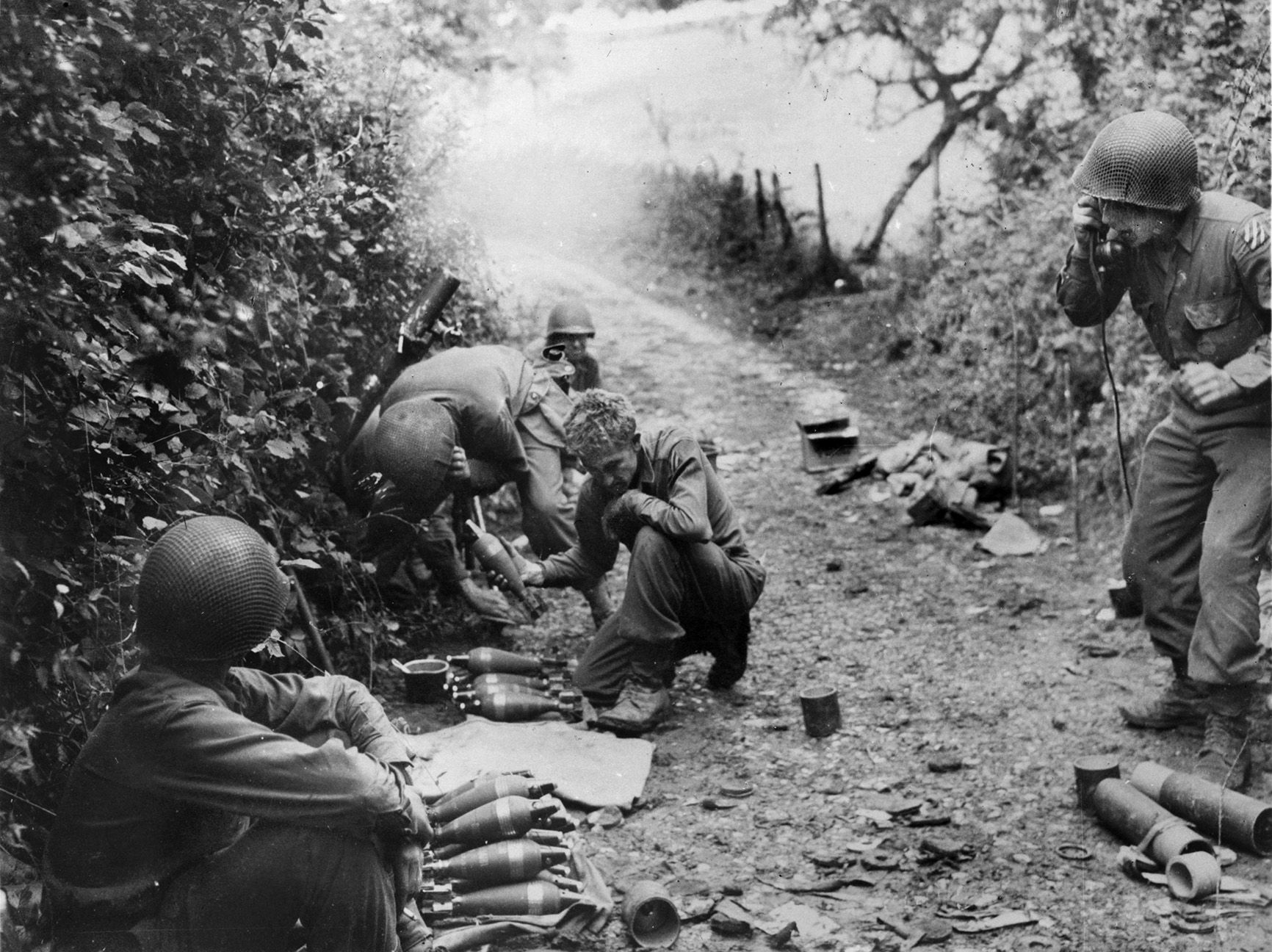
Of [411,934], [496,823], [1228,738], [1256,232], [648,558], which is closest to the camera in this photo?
[411,934]

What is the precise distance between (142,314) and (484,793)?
6.72ft

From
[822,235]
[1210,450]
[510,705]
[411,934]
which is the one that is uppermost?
[1210,450]

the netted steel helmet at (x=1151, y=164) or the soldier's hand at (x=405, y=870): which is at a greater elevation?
the netted steel helmet at (x=1151, y=164)

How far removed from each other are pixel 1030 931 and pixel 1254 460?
6.43 ft

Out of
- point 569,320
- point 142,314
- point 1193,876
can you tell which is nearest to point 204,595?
point 142,314

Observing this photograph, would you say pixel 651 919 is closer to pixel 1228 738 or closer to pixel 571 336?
pixel 1228 738

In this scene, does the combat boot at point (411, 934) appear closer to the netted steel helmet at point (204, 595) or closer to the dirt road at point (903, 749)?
the dirt road at point (903, 749)

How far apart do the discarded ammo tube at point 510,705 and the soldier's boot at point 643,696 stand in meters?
0.27

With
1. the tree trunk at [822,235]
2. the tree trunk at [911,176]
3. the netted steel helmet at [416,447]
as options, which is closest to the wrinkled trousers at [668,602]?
the netted steel helmet at [416,447]

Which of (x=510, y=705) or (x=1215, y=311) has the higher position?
(x=1215, y=311)

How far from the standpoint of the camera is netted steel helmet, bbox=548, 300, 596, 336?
7.55 m

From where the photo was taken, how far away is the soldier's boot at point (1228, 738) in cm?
452

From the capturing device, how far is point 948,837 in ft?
14.8

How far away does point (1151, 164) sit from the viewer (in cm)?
463
